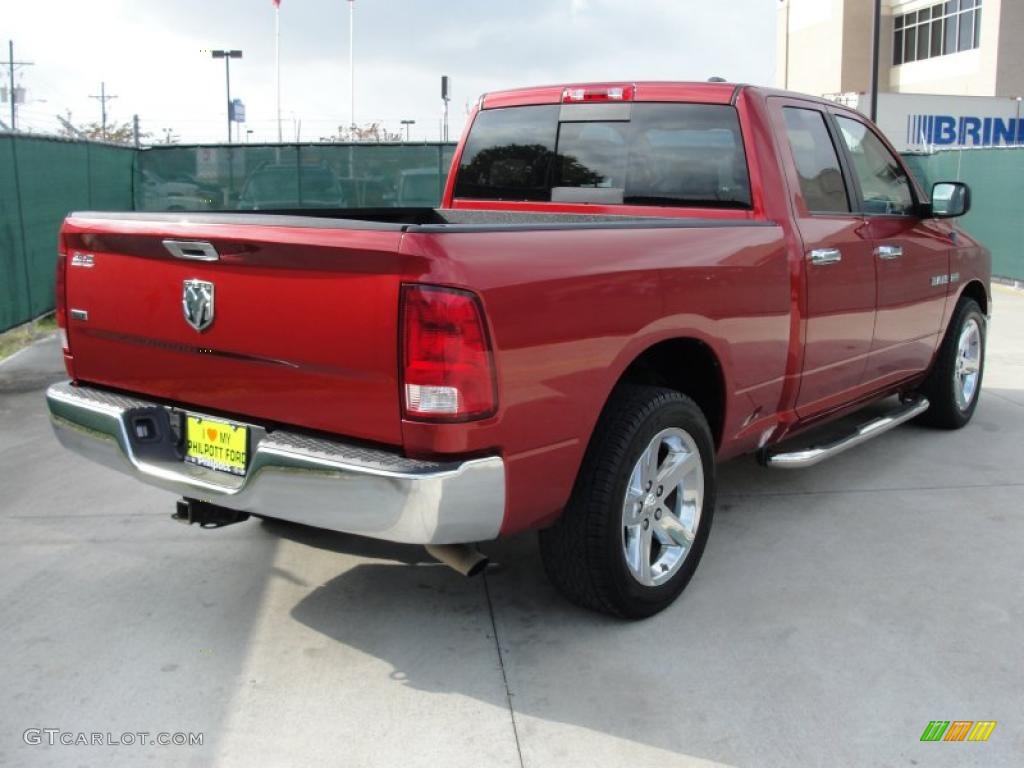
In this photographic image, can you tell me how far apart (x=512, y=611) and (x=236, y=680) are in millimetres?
1015

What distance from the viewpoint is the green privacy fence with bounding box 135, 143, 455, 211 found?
15266mm

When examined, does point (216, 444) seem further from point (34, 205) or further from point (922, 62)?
point (922, 62)

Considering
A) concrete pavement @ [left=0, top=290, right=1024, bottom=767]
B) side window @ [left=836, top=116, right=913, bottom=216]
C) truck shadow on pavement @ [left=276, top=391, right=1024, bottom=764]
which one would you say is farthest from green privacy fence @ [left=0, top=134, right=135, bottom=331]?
side window @ [left=836, top=116, right=913, bottom=216]

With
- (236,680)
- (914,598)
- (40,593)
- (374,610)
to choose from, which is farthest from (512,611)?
(40,593)

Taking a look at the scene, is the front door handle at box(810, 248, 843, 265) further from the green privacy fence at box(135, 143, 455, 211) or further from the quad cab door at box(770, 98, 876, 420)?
the green privacy fence at box(135, 143, 455, 211)

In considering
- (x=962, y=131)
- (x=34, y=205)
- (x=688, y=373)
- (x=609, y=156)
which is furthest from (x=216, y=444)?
(x=962, y=131)

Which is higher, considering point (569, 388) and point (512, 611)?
point (569, 388)

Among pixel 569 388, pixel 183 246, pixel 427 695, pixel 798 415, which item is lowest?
pixel 427 695

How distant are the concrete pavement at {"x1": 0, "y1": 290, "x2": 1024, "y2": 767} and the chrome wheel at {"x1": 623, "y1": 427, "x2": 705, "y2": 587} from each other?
8.4 inches

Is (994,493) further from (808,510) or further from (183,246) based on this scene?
(183,246)

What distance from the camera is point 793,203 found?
428 cm

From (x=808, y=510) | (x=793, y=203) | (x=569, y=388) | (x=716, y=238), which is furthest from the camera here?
(x=808, y=510)

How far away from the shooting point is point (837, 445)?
4.61 meters

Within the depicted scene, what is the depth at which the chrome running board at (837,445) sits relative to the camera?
4.39 metres
